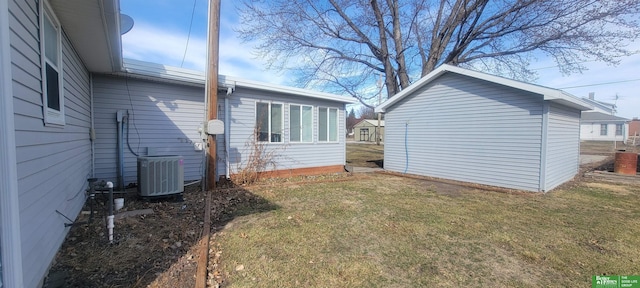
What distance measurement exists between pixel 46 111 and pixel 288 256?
2.81 metres

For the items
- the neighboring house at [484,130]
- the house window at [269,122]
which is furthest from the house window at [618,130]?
the house window at [269,122]

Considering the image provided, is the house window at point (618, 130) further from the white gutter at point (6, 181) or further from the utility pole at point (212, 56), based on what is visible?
the white gutter at point (6, 181)

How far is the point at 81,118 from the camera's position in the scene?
470cm

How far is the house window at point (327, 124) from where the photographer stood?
9.32 m

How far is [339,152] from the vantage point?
9.88m

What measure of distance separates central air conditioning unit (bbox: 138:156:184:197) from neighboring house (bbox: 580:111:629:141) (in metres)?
42.1

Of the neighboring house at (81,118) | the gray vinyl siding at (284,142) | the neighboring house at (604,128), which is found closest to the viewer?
the neighboring house at (81,118)

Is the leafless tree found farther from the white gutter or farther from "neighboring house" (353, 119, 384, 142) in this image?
"neighboring house" (353, 119, 384, 142)

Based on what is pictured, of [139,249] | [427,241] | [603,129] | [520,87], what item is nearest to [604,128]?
[603,129]

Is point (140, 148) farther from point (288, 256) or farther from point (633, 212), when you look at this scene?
point (633, 212)

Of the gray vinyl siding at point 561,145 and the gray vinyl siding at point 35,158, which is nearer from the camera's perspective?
the gray vinyl siding at point 35,158

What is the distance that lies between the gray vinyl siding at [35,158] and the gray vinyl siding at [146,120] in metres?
2.46

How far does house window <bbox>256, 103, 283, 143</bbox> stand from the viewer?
795 cm

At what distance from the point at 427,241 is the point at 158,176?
4769 mm
